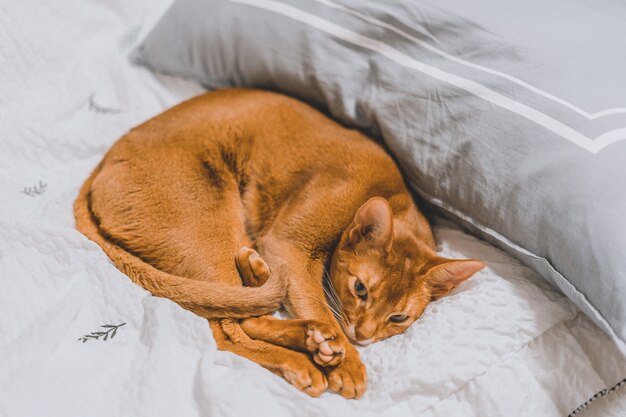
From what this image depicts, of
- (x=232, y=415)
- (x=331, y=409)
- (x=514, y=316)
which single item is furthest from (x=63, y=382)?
(x=514, y=316)

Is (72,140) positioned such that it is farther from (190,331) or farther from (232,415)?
(232,415)

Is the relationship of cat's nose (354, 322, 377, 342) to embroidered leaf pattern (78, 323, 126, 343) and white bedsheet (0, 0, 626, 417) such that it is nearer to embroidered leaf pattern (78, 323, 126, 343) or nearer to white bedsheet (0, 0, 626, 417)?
white bedsheet (0, 0, 626, 417)

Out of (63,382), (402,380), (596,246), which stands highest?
(596,246)

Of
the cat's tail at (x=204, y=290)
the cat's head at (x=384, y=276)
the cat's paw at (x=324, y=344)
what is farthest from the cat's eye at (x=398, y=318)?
the cat's tail at (x=204, y=290)

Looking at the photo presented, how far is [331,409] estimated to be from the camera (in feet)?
3.78

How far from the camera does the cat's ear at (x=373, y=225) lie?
133 cm

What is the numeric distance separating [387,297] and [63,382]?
70 centimetres

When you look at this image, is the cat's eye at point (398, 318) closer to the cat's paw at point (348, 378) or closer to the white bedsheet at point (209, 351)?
the white bedsheet at point (209, 351)

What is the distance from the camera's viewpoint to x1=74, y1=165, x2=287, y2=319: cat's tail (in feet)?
4.25

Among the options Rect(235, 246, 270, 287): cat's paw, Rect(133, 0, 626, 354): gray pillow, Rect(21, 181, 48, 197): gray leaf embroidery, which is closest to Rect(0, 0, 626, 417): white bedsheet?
Rect(21, 181, 48, 197): gray leaf embroidery

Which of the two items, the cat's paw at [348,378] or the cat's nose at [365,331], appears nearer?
the cat's paw at [348,378]

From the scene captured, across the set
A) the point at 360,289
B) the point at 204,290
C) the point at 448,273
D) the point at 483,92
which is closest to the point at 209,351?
the point at 204,290

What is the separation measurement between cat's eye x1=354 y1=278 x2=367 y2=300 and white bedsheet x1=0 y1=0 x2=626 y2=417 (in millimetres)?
123

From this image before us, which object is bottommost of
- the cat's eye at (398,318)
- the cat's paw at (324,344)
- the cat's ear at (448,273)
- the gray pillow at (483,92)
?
the cat's eye at (398,318)
